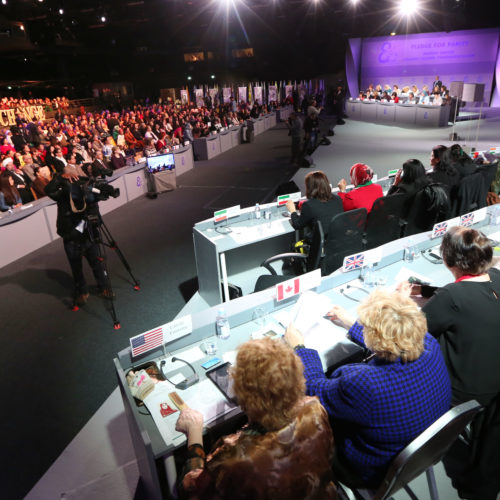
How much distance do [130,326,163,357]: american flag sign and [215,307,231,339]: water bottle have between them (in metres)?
0.35

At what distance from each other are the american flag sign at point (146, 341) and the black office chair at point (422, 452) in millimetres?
1088

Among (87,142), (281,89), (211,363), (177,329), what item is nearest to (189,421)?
(211,363)

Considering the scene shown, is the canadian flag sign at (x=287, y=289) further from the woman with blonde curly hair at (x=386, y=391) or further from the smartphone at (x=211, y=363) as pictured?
the woman with blonde curly hair at (x=386, y=391)

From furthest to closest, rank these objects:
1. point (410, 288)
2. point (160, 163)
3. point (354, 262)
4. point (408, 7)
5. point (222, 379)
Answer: point (408, 7), point (160, 163), point (354, 262), point (410, 288), point (222, 379)

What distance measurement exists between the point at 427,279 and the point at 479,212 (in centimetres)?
132

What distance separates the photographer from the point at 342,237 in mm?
3373

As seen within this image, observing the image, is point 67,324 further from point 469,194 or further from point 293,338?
point 469,194

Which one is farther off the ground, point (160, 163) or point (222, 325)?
point (222, 325)

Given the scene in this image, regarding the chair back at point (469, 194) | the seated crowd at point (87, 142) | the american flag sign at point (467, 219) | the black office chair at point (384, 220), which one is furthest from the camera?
the seated crowd at point (87, 142)

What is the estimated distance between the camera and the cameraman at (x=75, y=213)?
12.5ft

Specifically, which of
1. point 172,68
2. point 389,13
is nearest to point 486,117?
point 389,13

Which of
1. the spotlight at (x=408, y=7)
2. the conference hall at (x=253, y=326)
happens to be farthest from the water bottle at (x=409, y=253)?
the spotlight at (x=408, y=7)

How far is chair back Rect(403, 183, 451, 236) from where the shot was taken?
3.71m

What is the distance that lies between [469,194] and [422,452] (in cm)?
350
